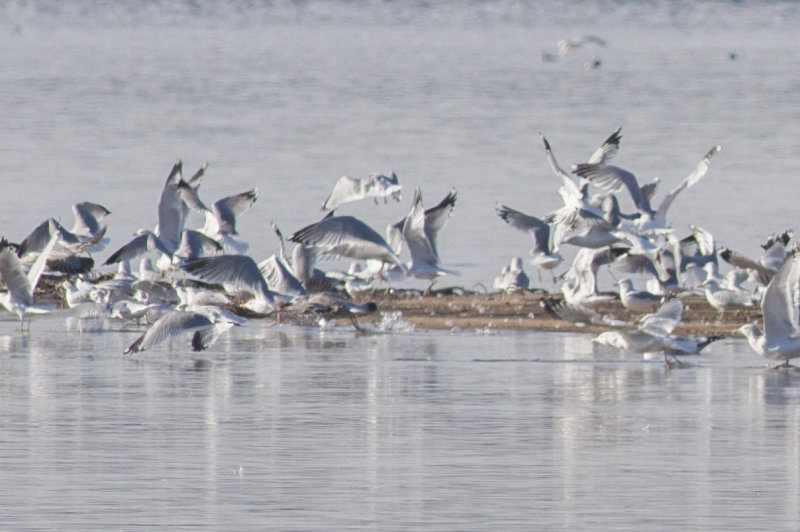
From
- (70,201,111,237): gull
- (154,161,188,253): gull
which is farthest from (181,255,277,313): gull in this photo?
(70,201,111,237): gull

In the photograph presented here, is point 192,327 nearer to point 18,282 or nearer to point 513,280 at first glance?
point 18,282

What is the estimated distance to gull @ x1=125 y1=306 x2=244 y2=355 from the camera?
1164cm

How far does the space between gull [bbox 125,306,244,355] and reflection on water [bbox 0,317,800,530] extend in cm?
11

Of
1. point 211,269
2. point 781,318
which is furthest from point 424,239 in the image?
point 781,318

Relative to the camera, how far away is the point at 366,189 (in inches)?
622

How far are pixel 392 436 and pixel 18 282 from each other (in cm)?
488

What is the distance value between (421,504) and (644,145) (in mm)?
18839

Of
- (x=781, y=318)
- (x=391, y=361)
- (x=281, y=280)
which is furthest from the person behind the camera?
(x=281, y=280)

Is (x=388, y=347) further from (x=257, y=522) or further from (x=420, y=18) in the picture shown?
(x=420, y=18)

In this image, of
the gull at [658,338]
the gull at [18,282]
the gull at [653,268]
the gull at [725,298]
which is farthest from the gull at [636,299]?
the gull at [18,282]

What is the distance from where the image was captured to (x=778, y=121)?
2959cm

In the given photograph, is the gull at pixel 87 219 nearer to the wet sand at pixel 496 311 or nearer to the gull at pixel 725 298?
the wet sand at pixel 496 311

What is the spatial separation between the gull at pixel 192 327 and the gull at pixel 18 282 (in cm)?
124

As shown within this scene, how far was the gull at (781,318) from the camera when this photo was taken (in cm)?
1104
